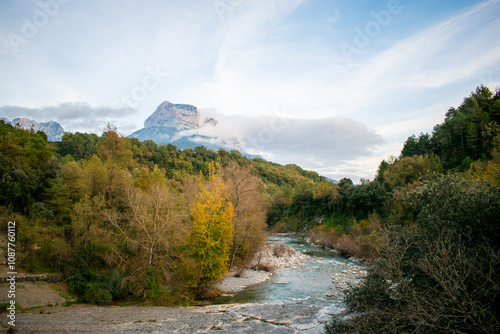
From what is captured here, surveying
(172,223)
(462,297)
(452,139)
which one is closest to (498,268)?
(462,297)

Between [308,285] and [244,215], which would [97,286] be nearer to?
[244,215]

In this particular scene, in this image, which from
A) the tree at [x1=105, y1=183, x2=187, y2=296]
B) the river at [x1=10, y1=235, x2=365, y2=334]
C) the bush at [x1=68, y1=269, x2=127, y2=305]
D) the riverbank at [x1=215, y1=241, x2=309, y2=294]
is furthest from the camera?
the riverbank at [x1=215, y1=241, x2=309, y2=294]

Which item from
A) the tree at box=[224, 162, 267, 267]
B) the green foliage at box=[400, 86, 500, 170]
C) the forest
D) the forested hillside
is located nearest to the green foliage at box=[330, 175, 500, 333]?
the forest

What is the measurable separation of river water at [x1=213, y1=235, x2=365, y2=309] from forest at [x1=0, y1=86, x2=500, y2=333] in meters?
2.95

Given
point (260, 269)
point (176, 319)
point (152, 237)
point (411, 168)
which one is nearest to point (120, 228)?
point (152, 237)

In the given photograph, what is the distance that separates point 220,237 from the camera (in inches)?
827

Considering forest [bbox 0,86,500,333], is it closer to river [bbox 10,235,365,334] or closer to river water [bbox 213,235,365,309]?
river [bbox 10,235,365,334]

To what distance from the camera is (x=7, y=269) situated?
1952 centimetres

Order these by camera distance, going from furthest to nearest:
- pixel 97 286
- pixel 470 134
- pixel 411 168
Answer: pixel 470 134 → pixel 411 168 → pixel 97 286

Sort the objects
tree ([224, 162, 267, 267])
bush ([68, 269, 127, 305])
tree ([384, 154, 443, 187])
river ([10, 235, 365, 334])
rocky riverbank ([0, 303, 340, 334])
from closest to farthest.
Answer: rocky riverbank ([0, 303, 340, 334]) < river ([10, 235, 365, 334]) < bush ([68, 269, 127, 305]) < tree ([224, 162, 267, 267]) < tree ([384, 154, 443, 187])

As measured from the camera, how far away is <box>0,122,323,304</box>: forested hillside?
64.1 ft

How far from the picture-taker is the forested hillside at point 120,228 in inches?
770

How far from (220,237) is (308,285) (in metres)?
9.37

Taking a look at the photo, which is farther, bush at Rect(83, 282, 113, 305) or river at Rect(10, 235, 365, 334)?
bush at Rect(83, 282, 113, 305)
